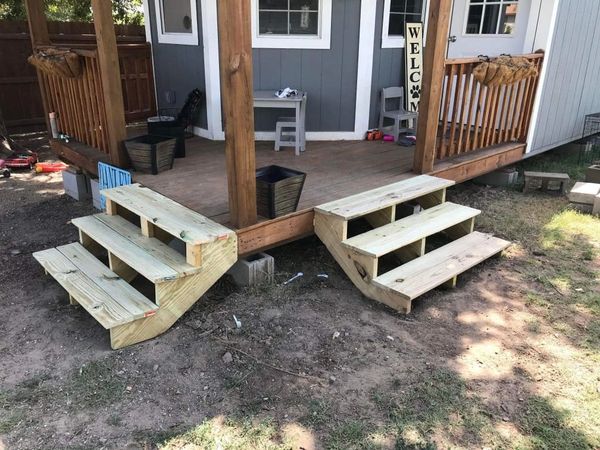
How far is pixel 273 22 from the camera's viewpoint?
199 inches

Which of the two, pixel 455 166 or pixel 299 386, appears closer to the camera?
pixel 299 386

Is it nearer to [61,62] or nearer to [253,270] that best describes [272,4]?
[61,62]

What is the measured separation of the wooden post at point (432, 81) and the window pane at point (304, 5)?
4.97ft

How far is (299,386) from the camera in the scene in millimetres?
2436

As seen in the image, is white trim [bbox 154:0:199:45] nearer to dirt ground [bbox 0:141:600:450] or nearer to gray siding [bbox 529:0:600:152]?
dirt ground [bbox 0:141:600:450]

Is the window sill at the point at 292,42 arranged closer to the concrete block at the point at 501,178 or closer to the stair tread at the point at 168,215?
the stair tread at the point at 168,215

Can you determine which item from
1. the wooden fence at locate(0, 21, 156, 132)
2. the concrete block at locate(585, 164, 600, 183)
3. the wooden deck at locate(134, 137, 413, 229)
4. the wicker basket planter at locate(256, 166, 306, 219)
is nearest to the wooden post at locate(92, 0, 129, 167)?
the wooden deck at locate(134, 137, 413, 229)

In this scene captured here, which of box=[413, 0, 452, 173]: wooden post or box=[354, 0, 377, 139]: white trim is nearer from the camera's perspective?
box=[413, 0, 452, 173]: wooden post

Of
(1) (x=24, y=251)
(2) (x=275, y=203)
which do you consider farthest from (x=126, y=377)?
(1) (x=24, y=251)

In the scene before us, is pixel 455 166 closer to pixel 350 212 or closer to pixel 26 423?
pixel 350 212

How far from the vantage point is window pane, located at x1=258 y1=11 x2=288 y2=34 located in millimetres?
5016

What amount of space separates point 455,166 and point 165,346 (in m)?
3.02

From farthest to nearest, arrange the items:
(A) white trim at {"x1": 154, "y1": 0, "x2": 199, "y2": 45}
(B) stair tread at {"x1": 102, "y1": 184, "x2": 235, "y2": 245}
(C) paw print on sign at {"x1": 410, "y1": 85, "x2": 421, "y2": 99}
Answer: (C) paw print on sign at {"x1": 410, "y1": 85, "x2": 421, "y2": 99} < (A) white trim at {"x1": 154, "y1": 0, "x2": 199, "y2": 45} < (B) stair tread at {"x1": 102, "y1": 184, "x2": 235, "y2": 245}

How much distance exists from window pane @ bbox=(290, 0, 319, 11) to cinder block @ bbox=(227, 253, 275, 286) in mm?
2869
